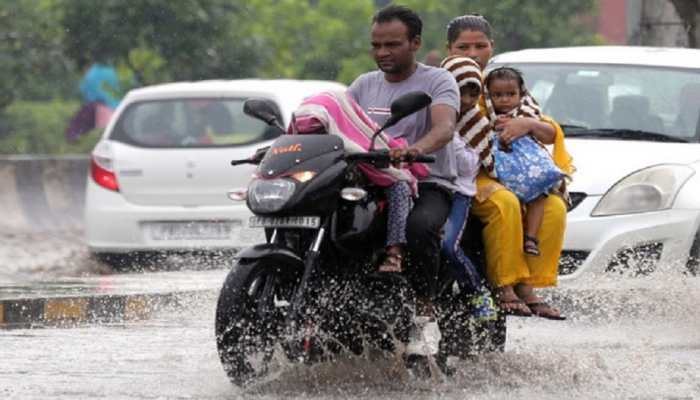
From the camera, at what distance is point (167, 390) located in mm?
8125

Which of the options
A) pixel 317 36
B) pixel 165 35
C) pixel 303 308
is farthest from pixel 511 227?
pixel 317 36

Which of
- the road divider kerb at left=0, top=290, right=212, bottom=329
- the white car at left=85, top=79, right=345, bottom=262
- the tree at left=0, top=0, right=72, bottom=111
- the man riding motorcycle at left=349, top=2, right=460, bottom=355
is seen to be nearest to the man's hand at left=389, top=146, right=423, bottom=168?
the man riding motorcycle at left=349, top=2, right=460, bottom=355

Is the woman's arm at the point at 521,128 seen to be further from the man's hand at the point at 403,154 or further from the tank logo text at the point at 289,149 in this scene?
the tank logo text at the point at 289,149

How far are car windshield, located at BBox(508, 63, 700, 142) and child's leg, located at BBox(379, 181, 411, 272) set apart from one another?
171 inches

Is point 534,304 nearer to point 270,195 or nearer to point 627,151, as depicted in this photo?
point 270,195

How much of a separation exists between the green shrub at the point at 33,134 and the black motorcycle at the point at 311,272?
53.7 ft

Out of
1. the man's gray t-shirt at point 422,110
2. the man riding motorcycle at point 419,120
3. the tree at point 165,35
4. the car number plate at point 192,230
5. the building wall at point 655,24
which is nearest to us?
the man riding motorcycle at point 419,120

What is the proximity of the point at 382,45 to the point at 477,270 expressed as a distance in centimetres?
115

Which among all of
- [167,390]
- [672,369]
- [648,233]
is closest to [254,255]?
[167,390]

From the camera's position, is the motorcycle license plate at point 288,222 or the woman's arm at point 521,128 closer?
the motorcycle license plate at point 288,222

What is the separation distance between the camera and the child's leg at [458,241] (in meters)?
8.51

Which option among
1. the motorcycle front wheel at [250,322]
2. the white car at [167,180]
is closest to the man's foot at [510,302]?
the motorcycle front wheel at [250,322]

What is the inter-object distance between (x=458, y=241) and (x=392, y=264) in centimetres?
58

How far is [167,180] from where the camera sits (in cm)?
1588
